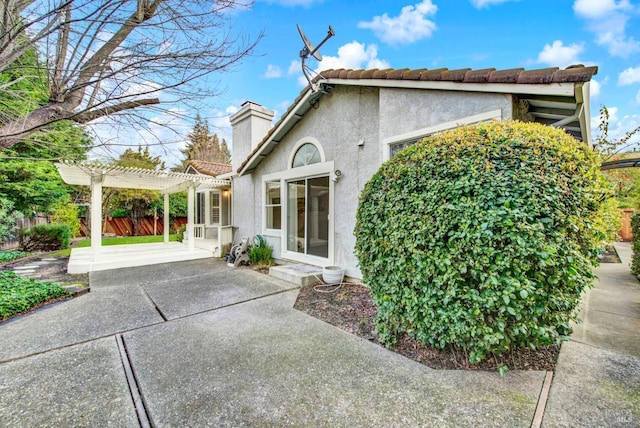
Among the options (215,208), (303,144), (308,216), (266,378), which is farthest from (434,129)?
(215,208)

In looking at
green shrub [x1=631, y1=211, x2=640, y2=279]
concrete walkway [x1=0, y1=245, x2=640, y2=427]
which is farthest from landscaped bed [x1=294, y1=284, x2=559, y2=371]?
green shrub [x1=631, y1=211, x2=640, y2=279]

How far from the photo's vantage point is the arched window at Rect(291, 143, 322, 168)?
8.72m

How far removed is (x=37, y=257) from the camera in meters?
11.6

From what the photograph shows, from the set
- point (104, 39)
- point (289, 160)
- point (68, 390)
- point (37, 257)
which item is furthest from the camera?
point (37, 257)

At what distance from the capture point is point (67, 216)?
59.1ft

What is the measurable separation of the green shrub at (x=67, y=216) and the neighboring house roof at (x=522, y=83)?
19101 mm

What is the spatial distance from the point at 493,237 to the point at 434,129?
3369 millimetres

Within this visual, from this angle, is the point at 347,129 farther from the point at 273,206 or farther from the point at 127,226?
the point at 127,226

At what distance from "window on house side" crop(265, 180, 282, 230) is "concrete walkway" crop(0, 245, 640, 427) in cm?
530

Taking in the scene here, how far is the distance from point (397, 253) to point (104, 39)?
5396 millimetres

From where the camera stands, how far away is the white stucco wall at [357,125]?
18.1 ft

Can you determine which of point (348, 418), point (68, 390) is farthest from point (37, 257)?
point (348, 418)

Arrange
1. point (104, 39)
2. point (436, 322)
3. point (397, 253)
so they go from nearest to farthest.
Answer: point (436, 322) < point (397, 253) < point (104, 39)

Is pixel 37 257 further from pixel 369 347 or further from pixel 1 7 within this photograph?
pixel 369 347
